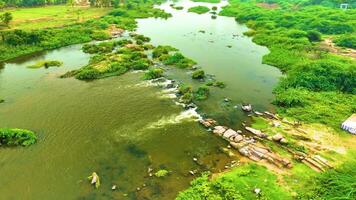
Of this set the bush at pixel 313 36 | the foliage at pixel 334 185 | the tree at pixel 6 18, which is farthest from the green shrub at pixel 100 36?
the foliage at pixel 334 185

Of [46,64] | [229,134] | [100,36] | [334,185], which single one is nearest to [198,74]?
[229,134]

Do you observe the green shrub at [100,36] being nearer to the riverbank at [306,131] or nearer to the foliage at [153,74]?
the foliage at [153,74]

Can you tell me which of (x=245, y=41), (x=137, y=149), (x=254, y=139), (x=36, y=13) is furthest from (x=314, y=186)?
(x=36, y=13)

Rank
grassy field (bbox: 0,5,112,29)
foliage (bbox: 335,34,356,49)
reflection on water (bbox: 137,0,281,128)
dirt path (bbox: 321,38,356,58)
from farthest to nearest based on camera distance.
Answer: grassy field (bbox: 0,5,112,29), foliage (bbox: 335,34,356,49), dirt path (bbox: 321,38,356,58), reflection on water (bbox: 137,0,281,128)

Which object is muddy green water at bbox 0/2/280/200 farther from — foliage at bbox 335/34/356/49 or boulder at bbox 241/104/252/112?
foliage at bbox 335/34/356/49

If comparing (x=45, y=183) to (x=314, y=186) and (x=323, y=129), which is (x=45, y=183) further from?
(x=323, y=129)

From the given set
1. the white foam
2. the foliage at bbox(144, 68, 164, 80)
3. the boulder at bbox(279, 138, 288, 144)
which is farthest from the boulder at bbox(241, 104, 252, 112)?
the foliage at bbox(144, 68, 164, 80)

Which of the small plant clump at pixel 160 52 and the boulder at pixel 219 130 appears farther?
the small plant clump at pixel 160 52
